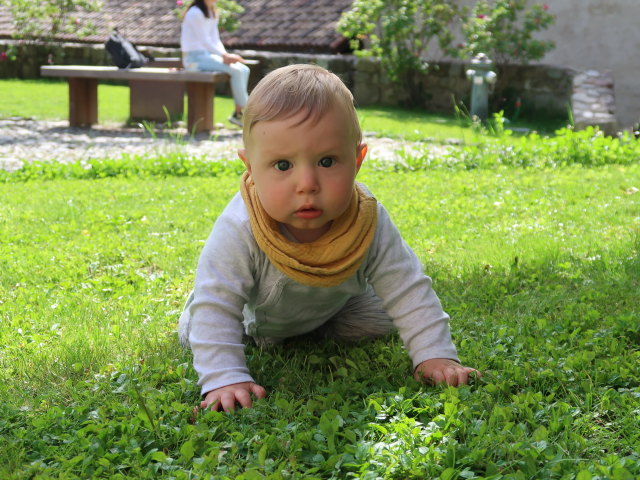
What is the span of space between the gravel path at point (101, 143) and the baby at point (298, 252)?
16.8 feet

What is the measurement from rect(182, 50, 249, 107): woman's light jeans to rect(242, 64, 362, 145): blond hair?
8.78m

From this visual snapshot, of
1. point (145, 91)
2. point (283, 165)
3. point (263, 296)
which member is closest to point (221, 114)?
point (145, 91)

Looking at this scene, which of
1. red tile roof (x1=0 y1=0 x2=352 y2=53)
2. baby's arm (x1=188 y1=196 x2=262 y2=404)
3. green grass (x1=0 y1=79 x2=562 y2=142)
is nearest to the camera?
baby's arm (x1=188 y1=196 x2=262 y2=404)

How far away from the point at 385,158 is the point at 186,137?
3.03 metres

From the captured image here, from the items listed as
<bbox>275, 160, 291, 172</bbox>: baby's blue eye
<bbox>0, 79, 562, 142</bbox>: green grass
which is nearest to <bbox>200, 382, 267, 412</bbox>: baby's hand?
<bbox>275, 160, 291, 172</bbox>: baby's blue eye

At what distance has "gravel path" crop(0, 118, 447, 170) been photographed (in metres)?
8.48

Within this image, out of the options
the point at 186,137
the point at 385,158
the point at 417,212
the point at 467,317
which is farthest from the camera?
the point at 186,137

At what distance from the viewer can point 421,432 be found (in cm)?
218

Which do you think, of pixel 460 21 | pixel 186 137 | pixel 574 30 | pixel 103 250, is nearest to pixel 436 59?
pixel 460 21

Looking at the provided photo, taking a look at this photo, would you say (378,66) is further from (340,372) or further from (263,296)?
(340,372)

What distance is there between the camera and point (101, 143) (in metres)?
9.62

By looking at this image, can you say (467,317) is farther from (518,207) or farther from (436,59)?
(436,59)

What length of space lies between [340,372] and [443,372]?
1.09ft

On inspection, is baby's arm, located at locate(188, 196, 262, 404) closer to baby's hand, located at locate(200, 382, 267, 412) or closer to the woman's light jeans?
baby's hand, located at locate(200, 382, 267, 412)
